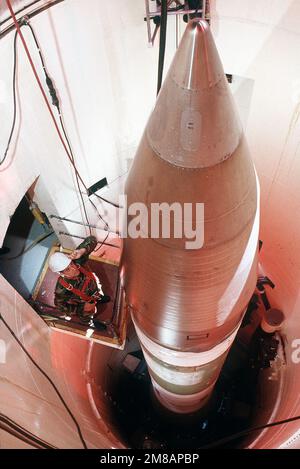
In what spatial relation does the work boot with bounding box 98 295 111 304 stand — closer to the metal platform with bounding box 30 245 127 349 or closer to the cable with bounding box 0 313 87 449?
the metal platform with bounding box 30 245 127 349

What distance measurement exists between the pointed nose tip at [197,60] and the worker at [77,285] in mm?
2269

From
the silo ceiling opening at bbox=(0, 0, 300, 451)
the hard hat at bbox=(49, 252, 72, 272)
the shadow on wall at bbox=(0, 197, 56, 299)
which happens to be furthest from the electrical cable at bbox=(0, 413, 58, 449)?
the shadow on wall at bbox=(0, 197, 56, 299)

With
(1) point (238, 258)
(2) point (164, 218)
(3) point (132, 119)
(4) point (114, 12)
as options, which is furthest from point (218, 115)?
(3) point (132, 119)

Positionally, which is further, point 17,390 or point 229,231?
point 17,390

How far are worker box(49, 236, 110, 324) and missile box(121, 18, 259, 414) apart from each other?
96cm

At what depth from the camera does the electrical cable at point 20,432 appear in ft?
8.66

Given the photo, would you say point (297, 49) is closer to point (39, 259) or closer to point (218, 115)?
point (218, 115)

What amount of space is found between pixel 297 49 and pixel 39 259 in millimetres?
4606

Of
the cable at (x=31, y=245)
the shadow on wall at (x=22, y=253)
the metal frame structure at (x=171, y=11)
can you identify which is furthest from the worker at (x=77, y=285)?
the cable at (x=31, y=245)

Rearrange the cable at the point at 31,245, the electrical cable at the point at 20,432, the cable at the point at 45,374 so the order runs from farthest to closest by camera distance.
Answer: the cable at the point at 31,245 → the cable at the point at 45,374 → the electrical cable at the point at 20,432

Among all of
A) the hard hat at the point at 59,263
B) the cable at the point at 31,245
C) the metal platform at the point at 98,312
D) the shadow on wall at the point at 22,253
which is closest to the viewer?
the hard hat at the point at 59,263

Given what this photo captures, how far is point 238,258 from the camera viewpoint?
7.65 feet

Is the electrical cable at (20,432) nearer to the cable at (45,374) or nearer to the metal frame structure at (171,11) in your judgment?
the cable at (45,374)
